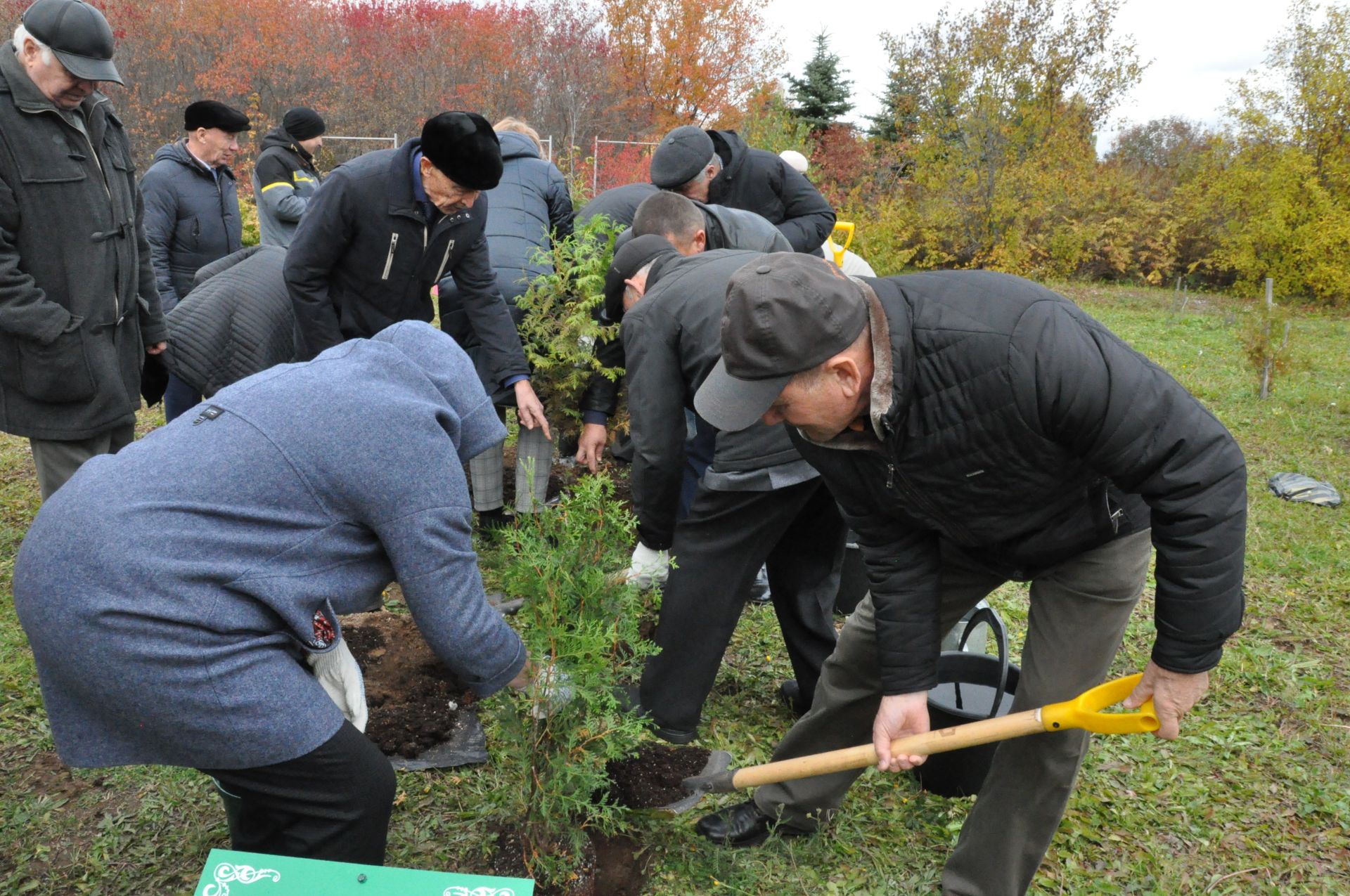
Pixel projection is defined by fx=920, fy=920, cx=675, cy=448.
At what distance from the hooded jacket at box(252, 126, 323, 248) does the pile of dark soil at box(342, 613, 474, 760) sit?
10.3ft

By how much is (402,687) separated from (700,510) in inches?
53.9

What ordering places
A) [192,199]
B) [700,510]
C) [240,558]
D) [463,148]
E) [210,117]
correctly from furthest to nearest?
[192,199]
[210,117]
[463,148]
[700,510]
[240,558]

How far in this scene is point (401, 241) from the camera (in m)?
3.75

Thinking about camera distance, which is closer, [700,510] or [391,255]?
[700,510]

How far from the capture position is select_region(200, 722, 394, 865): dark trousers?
1854 mm

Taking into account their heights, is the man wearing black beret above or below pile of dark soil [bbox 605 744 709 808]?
above

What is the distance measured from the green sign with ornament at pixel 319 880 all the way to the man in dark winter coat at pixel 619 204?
3924mm

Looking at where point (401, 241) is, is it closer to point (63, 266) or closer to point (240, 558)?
point (63, 266)

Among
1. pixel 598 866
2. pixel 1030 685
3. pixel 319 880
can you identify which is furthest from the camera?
pixel 598 866

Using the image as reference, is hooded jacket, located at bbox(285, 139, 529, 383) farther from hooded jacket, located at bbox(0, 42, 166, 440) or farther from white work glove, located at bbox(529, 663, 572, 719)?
white work glove, located at bbox(529, 663, 572, 719)

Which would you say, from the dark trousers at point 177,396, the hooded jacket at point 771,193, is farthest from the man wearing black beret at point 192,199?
the hooded jacket at point 771,193

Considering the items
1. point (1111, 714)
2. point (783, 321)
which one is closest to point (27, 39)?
point (783, 321)

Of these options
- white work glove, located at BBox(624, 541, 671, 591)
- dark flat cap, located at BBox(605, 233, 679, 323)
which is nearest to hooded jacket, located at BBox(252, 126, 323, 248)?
dark flat cap, located at BBox(605, 233, 679, 323)

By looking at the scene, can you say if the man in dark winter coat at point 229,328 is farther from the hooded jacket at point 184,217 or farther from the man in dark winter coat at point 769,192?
the man in dark winter coat at point 769,192
